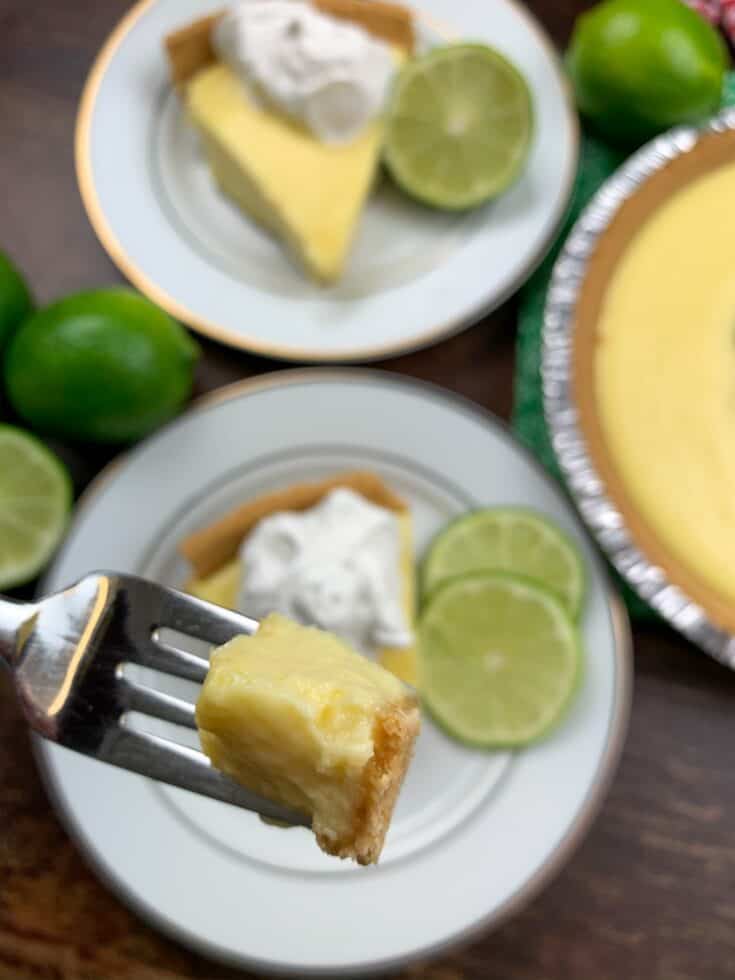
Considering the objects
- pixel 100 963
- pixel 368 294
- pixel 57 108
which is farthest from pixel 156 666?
pixel 57 108

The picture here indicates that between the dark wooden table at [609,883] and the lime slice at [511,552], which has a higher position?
the lime slice at [511,552]

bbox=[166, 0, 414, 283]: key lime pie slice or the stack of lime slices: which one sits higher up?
bbox=[166, 0, 414, 283]: key lime pie slice

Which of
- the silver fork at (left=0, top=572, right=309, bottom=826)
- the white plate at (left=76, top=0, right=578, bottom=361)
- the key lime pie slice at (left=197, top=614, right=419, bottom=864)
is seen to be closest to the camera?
the key lime pie slice at (left=197, top=614, right=419, bottom=864)

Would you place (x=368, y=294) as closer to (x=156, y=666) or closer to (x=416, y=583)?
(x=416, y=583)

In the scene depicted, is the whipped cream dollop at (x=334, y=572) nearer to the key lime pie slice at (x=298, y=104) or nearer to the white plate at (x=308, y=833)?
the white plate at (x=308, y=833)

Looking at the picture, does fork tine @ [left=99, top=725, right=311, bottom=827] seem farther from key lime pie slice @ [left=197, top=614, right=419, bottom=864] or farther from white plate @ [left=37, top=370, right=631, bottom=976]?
white plate @ [left=37, top=370, right=631, bottom=976]

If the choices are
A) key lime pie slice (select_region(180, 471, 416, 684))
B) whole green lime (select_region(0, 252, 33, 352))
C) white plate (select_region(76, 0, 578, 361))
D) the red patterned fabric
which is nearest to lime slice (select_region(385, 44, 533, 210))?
white plate (select_region(76, 0, 578, 361))

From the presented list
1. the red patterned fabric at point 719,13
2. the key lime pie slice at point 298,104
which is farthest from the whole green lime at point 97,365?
the red patterned fabric at point 719,13
